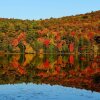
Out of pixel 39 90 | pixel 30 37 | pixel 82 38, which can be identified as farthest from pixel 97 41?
pixel 39 90

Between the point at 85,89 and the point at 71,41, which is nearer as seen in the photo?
the point at 85,89

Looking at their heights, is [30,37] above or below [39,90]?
above

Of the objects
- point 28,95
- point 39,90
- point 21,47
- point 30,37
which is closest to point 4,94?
point 28,95

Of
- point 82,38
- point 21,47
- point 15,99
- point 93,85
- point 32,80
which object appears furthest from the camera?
point 82,38

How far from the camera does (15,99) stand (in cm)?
4922

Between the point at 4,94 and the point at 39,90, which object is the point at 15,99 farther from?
the point at 39,90

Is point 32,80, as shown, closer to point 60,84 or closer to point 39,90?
point 60,84

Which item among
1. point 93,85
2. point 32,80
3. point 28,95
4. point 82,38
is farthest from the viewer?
point 82,38

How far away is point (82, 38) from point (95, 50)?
1158cm

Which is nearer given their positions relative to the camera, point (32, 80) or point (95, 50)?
point (32, 80)

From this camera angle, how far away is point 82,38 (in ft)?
641

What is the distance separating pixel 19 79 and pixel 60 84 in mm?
10367

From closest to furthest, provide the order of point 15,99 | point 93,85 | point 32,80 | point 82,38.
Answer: point 15,99 → point 93,85 → point 32,80 → point 82,38

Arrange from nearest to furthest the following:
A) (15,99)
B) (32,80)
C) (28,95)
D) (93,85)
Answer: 1. (15,99)
2. (28,95)
3. (93,85)
4. (32,80)
